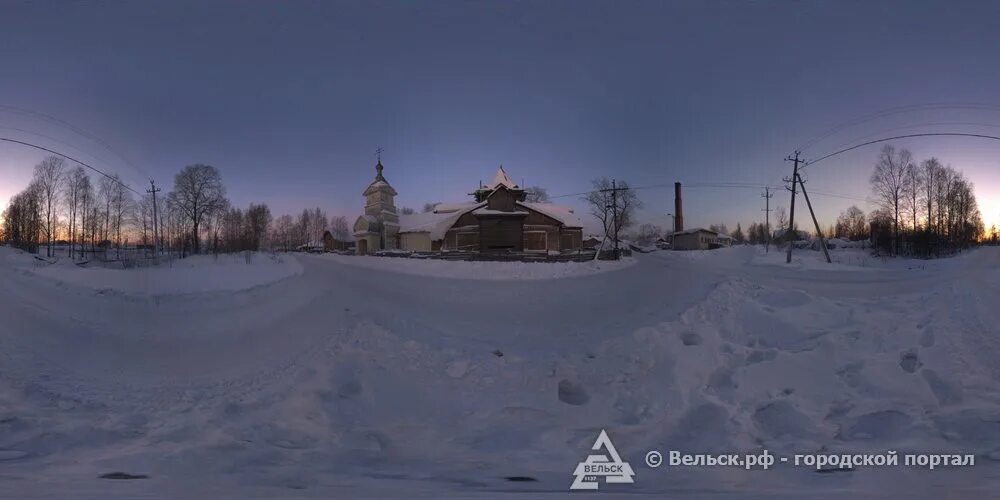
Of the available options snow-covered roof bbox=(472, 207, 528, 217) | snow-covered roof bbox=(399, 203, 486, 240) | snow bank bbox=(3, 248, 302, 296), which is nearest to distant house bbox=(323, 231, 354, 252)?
snow-covered roof bbox=(399, 203, 486, 240)

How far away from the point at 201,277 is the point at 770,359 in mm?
12580

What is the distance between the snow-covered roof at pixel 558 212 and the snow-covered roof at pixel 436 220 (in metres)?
3.92

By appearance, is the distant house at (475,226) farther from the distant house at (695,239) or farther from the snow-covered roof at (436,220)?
the distant house at (695,239)

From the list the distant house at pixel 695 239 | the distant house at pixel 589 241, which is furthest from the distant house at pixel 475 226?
the distant house at pixel 695 239

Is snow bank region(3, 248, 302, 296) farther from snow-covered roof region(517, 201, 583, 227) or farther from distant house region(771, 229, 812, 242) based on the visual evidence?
distant house region(771, 229, 812, 242)

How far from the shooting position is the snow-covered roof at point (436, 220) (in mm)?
28812

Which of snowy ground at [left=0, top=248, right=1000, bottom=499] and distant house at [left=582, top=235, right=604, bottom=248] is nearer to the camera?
snowy ground at [left=0, top=248, right=1000, bottom=499]

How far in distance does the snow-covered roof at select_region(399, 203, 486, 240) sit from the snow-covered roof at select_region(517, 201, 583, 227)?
392cm

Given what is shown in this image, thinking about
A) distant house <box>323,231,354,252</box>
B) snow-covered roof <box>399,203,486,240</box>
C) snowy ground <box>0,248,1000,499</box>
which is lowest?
snowy ground <box>0,248,1000,499</box>

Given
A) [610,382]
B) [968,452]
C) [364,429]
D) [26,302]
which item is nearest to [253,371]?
[364,429]

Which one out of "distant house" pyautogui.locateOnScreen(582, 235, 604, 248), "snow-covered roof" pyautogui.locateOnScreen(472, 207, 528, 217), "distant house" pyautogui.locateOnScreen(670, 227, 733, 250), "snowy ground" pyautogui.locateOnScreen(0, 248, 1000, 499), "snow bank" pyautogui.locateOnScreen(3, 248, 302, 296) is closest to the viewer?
"snowy ground" pyautogui.locateOnScreen(0, 248, 1000, 499)

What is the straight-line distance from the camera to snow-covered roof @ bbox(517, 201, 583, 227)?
29.6 metres

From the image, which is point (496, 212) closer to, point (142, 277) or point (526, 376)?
point (142, 277)

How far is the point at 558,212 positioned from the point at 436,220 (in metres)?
9.54
